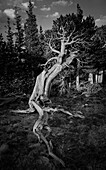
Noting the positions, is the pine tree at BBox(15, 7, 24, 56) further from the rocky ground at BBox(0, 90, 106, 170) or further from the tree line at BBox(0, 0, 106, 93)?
the rocky ground at BBox(0, 90, 106, 170)

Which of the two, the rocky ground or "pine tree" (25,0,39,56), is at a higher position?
"pine tree" (25,0,39,56)

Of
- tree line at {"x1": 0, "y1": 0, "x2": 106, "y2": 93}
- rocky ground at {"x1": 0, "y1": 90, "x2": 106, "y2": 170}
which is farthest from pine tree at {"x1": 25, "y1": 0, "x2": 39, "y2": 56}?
rocky ground at {"x1": 0, "y1": 90, "x2": 106, "y2": 170}

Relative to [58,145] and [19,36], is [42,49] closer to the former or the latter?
[19,36]

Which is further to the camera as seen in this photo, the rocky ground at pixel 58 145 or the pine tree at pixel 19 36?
the pine tree at pixel 19 36

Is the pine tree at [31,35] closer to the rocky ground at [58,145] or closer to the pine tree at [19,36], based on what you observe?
the pine tree at [19,36]

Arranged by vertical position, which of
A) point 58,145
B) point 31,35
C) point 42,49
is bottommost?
point 58,145

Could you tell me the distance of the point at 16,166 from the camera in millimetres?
3742

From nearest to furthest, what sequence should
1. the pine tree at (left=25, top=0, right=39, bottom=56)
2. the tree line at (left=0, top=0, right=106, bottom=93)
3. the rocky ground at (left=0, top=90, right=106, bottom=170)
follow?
the rocky ground at (left=0, top=90, right=106, bottom=170), the tree line at (left=0, top=0, right=106, bottom=93), the pine tree at (left=25, top=0, right=39, bottom=56)

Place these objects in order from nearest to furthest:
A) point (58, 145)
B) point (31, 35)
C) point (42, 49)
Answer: point (58, 145), point (42, 49), point (31, 35)

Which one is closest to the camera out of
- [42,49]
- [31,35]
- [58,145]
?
[58,145]

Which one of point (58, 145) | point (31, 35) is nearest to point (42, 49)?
point (31, 35)

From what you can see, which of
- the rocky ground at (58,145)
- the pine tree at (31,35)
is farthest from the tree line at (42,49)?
the rocky ground at (58,145)

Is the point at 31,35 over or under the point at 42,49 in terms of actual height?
over

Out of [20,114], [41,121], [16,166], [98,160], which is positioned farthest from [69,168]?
[20,114]
